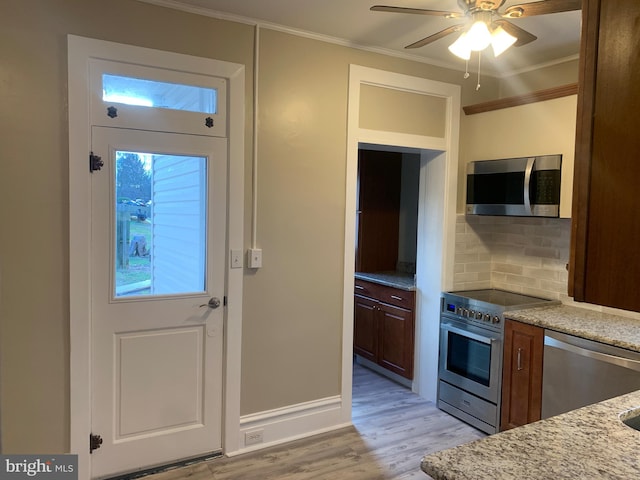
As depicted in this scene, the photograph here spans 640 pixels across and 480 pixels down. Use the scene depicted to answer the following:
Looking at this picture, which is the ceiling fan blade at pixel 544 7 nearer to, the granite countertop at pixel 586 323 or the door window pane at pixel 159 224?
the granite countertop at pixel 586 323

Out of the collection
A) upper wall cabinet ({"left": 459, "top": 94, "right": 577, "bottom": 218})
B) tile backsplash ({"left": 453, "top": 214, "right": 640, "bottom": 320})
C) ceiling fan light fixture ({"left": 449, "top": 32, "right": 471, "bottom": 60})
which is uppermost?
ceiling fan light fixture ({"left": 449, "top": 32, "right": 471, "bottom": 60})

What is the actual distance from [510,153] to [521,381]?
1.61m

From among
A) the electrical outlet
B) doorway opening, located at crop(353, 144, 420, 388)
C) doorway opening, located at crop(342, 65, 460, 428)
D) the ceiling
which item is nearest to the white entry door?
the electrical outlet

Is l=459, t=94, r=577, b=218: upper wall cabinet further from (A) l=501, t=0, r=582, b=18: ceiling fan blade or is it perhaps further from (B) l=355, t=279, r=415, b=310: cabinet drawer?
(A) l=501, t=0, r=582, b=18: ceiling fan blade

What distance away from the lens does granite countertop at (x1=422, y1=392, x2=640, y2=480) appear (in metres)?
1.12

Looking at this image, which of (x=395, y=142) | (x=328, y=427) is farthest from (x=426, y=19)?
(x=328, y=427)

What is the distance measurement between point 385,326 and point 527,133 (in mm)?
2003

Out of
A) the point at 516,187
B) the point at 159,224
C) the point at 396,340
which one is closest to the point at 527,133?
the point at 516,187

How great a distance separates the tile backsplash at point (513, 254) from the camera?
11.3ft

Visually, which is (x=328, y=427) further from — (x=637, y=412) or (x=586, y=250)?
(x=586, y=250)

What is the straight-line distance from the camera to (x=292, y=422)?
310 centimetres

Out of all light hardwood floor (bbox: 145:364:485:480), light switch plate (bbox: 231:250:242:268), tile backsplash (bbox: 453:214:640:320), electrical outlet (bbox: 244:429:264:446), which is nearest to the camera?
light hardwood floor (bbox: 145:364:485:480)

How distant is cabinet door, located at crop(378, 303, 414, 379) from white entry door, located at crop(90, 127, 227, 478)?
1.76 meters

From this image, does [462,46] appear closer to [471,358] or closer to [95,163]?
[95,163]
